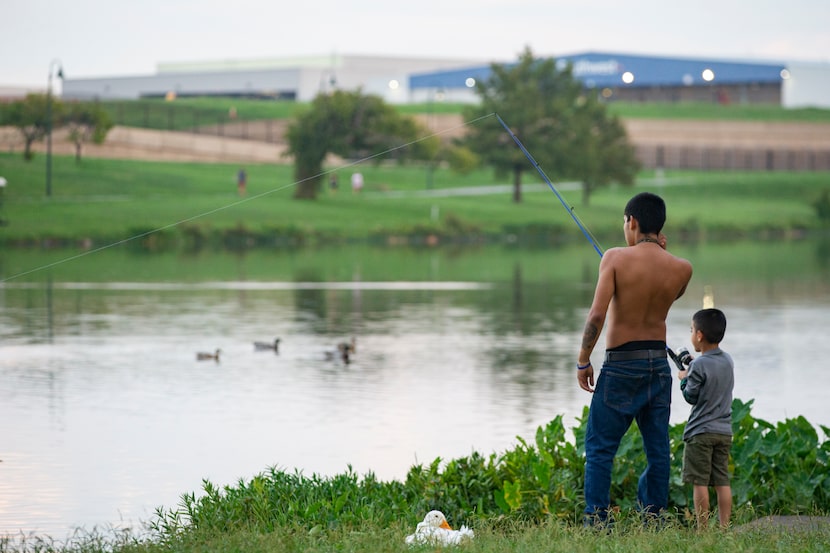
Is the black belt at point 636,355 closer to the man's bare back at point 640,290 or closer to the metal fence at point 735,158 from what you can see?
the man's bare back at point 640,290

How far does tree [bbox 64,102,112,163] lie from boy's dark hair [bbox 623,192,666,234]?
73515 mm

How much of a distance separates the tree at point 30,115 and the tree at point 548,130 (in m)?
23.1

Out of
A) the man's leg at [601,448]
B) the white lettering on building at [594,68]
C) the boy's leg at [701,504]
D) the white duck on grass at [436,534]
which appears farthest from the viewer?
the white lettering on building at [594,68]

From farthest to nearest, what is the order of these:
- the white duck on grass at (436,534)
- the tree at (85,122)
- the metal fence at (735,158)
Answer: the metal fence at (735,158)
the tree at (85,122)
the white duck on grass at (436,534)

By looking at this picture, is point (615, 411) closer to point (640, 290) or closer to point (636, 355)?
point (636, 355)

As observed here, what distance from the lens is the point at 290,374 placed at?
17.8 meters

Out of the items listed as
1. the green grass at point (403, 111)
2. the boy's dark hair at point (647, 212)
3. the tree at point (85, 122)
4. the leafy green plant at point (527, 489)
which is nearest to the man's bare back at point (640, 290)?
the boy's dark hair at point (647, 212)

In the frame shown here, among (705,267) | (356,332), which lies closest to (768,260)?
(705,267)

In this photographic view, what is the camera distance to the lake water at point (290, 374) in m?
11.9

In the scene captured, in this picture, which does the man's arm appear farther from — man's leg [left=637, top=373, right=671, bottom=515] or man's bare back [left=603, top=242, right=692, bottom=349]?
man's leg [left=637, top=373, right=671, bottom=515]

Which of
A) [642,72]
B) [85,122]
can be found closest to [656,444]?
[85,122]

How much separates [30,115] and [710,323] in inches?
2883

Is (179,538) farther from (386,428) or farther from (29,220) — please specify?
(29,220)

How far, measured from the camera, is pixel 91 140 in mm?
81000
